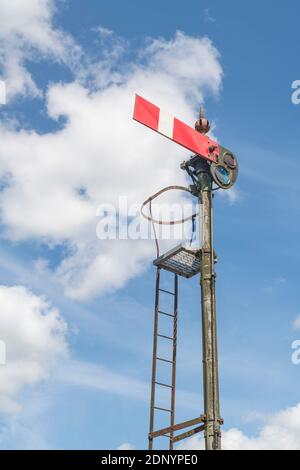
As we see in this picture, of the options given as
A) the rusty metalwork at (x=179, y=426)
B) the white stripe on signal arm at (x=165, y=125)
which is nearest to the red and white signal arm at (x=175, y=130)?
the white stripe on signal arm at (x=165, y=125)

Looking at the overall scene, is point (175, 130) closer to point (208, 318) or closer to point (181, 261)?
point (181, 261)

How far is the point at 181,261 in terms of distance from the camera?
22219mm

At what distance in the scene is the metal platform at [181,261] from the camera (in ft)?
71.5

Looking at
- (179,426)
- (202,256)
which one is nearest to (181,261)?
(202,256)

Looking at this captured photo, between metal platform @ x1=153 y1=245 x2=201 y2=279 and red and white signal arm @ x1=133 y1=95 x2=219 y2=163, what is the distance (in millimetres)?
3688

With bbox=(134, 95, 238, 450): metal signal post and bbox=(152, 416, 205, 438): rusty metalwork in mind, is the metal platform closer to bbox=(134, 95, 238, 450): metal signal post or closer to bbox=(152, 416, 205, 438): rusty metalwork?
bbox=(134, 95, 238, 450): metal signal post

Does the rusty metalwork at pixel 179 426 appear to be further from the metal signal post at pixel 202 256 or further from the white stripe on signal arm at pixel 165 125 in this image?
the white stripe on signal arm at pixel 165 125

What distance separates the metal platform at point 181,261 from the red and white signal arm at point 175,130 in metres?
3.69

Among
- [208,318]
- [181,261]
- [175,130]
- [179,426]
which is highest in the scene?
[175,130]

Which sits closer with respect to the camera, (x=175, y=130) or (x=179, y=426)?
(x=179, y=426)

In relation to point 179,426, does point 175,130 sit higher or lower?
higher

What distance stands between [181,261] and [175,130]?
4660 millimetres

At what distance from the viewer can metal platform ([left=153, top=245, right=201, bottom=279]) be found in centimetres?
2180
